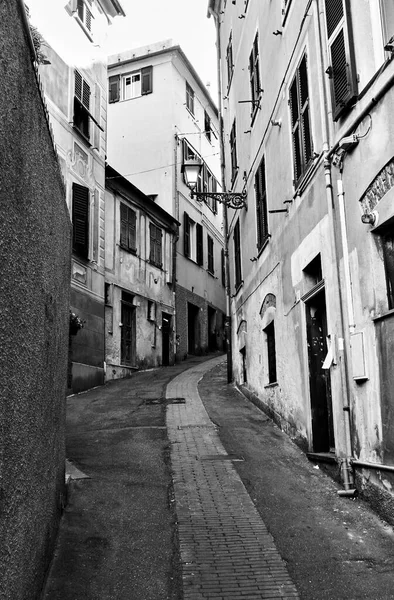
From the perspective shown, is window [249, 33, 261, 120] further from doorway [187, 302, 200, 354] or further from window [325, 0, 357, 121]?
doorway [187, 302, 200, 354]

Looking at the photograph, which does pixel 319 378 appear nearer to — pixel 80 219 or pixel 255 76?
pixel 255 76

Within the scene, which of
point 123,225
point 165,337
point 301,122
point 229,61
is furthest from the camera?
point 165,337

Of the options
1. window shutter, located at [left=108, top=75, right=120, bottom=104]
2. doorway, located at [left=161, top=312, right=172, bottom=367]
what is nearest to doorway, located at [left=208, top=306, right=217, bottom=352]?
doorway, located at [left=161, top=312, right=172, bottom=367]

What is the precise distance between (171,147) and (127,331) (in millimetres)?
8933

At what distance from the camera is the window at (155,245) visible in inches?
787

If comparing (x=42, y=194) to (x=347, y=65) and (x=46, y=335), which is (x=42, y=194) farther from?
(x=347, y=65)

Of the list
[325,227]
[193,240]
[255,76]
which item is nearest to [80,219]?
[255,76]

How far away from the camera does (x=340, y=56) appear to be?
636 cm

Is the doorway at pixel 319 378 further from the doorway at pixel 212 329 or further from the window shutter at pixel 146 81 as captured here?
the doorway at pixel 212 329

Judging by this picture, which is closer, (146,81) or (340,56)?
(340,56)

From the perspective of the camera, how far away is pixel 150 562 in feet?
Result: 14.8

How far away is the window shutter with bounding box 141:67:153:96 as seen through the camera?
79.2 feet

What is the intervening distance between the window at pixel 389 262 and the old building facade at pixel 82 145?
9.88 metres

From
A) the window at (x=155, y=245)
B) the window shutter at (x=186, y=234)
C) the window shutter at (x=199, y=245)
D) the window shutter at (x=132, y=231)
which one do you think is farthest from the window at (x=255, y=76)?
the window shutter at (x=199, y=245)
